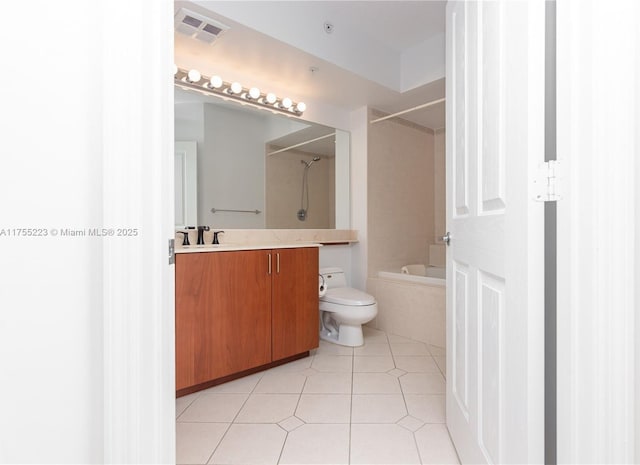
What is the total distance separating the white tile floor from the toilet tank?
0.70 meters

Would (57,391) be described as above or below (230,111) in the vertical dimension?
below

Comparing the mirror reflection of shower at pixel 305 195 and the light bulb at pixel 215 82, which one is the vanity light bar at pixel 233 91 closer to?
the light bulb at pixel 215 82

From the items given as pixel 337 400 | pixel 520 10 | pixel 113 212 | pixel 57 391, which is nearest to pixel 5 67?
pixel 113 212

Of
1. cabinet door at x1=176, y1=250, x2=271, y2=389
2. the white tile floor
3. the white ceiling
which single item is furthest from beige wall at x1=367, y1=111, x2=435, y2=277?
cabinet door at x1=176, y1=250, x2=271, y2=389

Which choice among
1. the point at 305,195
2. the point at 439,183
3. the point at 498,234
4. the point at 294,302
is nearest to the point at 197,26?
the point at 305,195

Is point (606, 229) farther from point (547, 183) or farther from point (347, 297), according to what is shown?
point (347, 297)

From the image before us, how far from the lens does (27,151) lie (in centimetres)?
57

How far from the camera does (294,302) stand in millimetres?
2107

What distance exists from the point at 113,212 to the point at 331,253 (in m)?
2.40

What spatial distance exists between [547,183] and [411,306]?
81.4 inches

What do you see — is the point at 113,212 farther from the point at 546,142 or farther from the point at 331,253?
the point at 331,253

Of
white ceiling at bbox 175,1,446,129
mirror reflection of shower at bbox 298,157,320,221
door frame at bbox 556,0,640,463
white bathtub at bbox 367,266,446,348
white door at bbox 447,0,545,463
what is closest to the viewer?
door frame at bbox 556,0,640,463

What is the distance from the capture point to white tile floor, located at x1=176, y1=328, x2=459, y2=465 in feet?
Answer: 4.04

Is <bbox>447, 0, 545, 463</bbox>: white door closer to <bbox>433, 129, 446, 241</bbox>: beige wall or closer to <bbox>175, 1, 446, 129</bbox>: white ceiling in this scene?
<bbox>175, 1, 446, 129</bbox>: white ceiling
